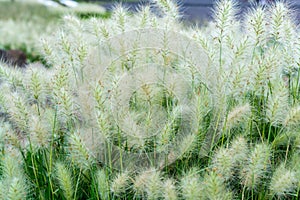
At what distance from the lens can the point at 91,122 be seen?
2.16m

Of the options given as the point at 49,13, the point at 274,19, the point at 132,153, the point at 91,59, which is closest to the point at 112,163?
the point at 132,153

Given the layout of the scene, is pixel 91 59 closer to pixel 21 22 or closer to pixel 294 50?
pixel 294 50

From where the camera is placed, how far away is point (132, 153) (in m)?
2.20

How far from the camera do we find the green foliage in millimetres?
1965

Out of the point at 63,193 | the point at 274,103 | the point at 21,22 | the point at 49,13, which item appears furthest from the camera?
the point at 49,13

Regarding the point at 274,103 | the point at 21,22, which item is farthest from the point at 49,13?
the point at 274,103

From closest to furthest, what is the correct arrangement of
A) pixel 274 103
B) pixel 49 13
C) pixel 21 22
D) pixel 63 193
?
pixel 274 103
pixel 63 193
pixel 21 22
pixel 49 13

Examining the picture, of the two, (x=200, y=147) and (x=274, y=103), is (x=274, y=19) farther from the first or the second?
(x=200, y=147)

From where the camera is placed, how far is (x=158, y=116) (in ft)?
7.25

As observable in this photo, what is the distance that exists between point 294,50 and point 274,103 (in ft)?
1.38

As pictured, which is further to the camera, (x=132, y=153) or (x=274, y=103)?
(x=132, y=153)

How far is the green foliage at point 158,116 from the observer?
1965 mm

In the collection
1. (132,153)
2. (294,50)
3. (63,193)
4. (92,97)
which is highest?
(294,50)

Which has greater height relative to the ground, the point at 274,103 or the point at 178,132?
the point at 274,103
